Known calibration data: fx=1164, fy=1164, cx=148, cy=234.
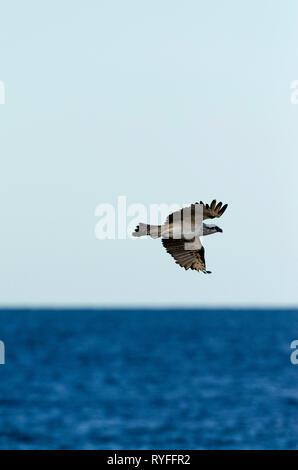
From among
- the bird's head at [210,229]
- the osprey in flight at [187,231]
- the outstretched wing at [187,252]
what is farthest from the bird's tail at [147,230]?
the bird's head at [210,229]

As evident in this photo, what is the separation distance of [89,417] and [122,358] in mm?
53902

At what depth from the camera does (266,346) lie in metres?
172

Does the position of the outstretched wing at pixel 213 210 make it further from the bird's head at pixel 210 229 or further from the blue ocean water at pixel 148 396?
the blue ocean water at pixel 148 396

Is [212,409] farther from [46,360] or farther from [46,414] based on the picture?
[46,360]

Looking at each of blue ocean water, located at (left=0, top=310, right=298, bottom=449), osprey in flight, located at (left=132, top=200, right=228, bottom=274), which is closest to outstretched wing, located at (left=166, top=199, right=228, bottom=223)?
osprey in flight, located at (left=132, top=200, right=228, bottom=274)

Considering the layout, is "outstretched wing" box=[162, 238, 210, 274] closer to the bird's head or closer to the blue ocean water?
the bird's head

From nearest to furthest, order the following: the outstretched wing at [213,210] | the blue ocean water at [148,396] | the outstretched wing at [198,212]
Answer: the outstretched wing at [198,212]
the outstretched wing at [213,210]
the blue ocean water at [148,396]

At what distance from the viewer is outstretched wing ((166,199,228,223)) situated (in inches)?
478

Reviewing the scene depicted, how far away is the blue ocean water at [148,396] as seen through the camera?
277 ft

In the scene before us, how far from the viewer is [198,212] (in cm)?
1221

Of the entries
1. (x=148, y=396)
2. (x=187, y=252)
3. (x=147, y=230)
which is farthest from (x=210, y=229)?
(x=148, y=396)
